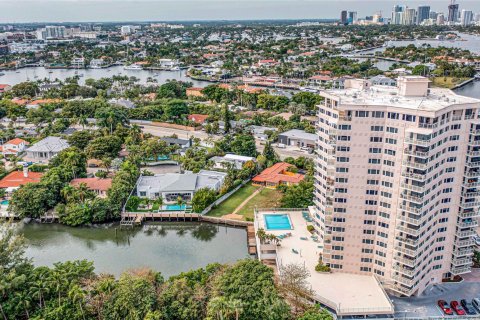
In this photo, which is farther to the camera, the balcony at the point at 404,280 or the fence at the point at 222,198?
the fence at the point at 222,198

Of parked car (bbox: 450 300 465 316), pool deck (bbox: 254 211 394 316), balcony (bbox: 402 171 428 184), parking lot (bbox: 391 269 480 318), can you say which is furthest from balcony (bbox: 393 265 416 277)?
balcony (bbox: 402 171 428 184)

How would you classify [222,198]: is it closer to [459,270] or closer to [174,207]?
[174,207]

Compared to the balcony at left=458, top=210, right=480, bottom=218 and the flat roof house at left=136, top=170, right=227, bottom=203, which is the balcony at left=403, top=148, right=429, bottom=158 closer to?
the balcony at left=458, top=210, right=480, bottom=218

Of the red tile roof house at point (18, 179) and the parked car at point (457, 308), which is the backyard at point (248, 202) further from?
the red tile roof house at point (18, 179)

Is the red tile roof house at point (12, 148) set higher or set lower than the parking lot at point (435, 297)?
higher

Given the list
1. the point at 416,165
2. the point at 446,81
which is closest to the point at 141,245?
the point at 416,165

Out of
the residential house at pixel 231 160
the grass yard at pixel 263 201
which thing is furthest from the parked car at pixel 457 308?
the residential house at pixel 231 160

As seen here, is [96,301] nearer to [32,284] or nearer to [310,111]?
[32,284]
